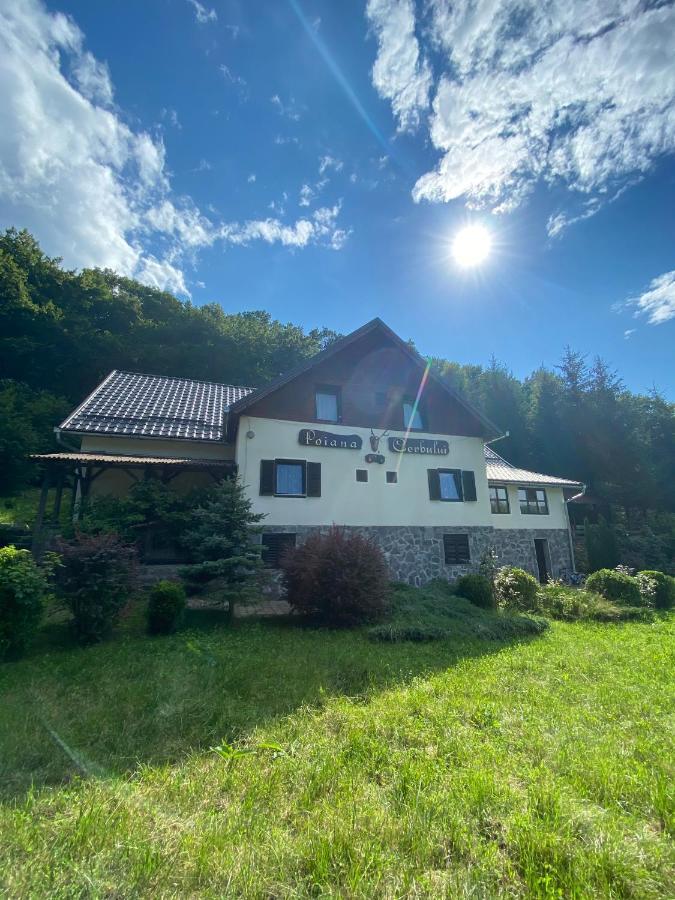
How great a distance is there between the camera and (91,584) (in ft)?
22.8

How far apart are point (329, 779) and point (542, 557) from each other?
1931 centimetres

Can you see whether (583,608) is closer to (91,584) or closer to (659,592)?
(659,592)

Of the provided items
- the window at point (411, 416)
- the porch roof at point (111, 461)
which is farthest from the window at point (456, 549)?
the porch roof at point (111, 461)

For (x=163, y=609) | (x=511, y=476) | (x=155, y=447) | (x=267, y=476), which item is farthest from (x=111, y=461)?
(x=511, y=476)

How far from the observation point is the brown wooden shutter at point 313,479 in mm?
13883

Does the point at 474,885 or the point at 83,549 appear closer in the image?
the point at 474,885

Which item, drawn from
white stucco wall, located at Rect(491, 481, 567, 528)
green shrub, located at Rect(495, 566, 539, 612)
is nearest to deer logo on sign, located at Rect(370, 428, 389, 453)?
green shrub, located at Rect(495, 566, 539, 612)

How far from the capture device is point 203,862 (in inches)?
91.7

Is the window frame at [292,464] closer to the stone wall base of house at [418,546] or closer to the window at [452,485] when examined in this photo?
the stone wall base of house at [418,546]

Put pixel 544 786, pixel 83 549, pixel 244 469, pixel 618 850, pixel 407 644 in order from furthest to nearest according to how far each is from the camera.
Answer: pixel 244 469 → pixel 407 644 → pixel 83 549 → pixel 544 786 → pixel 618 850

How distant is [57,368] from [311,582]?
29.3 m

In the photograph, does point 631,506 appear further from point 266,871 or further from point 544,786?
point 266,871

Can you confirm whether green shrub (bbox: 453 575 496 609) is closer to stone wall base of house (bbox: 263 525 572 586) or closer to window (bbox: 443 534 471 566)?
stone wall base of house (bbox: 263 525 572 586)

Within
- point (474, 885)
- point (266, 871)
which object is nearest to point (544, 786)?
point (474, 885)
